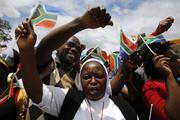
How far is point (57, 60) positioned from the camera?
4.00 m

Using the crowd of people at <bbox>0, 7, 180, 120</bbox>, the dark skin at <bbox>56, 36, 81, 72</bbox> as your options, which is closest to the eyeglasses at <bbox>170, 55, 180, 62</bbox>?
the crowd of people at <bbox>0, 7, 180, 120</bbox>

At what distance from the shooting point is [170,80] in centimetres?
308

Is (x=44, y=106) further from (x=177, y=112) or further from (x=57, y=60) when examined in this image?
(x=57, y=60)

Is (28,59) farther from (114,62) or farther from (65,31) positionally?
(114,62)

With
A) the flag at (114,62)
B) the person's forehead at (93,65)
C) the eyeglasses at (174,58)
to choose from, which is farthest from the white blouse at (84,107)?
the flag at (114,62)

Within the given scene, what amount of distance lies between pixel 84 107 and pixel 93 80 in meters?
0.23

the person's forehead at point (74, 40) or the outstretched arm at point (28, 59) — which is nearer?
the outstretched arm at point (28, 59)

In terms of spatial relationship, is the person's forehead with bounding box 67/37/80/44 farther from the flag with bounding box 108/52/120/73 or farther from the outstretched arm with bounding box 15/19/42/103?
the outstretched arm with bounding box 15/19/42/103

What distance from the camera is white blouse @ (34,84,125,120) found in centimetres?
270

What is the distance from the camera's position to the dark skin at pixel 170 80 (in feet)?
9.72

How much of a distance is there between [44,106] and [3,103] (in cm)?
64

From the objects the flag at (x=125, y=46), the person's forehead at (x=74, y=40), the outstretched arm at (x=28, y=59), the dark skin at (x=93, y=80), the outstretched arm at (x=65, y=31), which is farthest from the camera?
the person's forehead at (x=74, y=40)

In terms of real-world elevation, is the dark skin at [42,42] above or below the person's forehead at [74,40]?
below

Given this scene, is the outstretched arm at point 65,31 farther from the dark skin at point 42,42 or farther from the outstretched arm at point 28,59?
the outstretched arm at point 28,59
